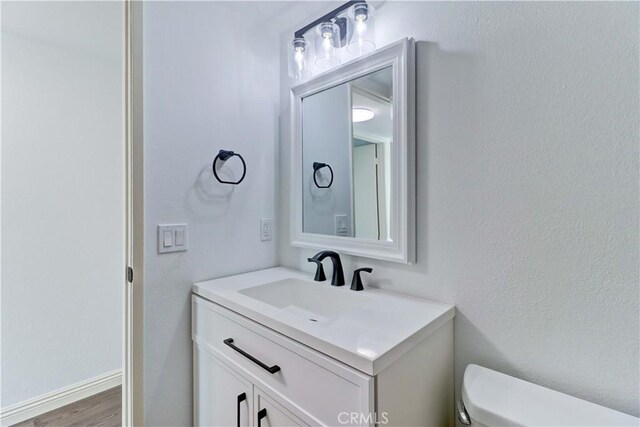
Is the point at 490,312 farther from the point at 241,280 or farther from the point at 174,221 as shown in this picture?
the point at 174,221

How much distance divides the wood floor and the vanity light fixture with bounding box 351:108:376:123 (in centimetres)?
212

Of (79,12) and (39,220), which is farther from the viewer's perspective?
(39,220)

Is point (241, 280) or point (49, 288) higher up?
point (241, 280)

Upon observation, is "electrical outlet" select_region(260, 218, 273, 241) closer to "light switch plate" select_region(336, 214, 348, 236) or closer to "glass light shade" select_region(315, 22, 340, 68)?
"light switch plate" select_region(336, 214, 348, 236)

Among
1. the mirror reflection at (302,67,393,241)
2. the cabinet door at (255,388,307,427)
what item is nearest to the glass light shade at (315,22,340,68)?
the mirror reflection at (302,67,393,241)

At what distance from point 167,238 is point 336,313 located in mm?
780

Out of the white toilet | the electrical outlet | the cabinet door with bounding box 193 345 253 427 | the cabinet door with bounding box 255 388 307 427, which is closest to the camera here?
the white toilet

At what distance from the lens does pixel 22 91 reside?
1.68 metres

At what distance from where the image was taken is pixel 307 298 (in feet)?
4.35

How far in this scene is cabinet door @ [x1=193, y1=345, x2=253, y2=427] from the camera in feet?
3.37

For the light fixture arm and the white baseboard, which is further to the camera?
the white baseboard

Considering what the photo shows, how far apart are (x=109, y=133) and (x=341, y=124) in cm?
168

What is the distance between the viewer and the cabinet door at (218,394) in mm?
1027

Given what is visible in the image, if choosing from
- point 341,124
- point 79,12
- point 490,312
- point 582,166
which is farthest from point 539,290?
point 79,12
